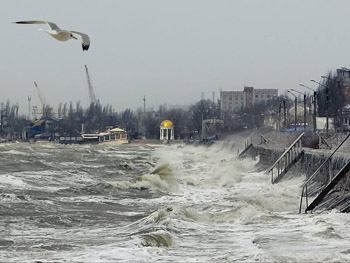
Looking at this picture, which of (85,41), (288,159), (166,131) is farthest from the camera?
(166,131)

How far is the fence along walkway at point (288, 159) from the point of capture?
32.1m

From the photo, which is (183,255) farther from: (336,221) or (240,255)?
(336,221)

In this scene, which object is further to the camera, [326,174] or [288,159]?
[288,159]

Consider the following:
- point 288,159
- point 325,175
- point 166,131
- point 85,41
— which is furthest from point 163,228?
point 166,131

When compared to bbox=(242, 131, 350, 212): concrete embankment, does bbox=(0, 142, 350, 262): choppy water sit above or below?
below

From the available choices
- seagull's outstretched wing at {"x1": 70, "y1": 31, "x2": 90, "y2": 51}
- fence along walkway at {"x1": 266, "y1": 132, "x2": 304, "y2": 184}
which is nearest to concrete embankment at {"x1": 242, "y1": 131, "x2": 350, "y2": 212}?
fence along walkway at {"x1": 266, "y1": 132, "x2": 304, "y2": 184}

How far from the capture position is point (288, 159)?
34719 millimetres

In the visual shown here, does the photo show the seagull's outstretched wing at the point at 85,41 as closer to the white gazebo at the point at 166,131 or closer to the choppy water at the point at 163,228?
the choppy water at the point at 163,228

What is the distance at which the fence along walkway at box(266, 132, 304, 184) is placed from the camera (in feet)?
105

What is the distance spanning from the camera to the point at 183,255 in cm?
1253

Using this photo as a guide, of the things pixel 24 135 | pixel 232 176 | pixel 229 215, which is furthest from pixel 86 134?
pixel 229 215

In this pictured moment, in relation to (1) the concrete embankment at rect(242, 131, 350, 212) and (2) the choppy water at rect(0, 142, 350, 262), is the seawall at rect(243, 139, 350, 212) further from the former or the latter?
(2) the choppy water at rect(0, 142, 350, 262)

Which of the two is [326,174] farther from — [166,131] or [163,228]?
[166,131]

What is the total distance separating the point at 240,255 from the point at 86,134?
177 metres
